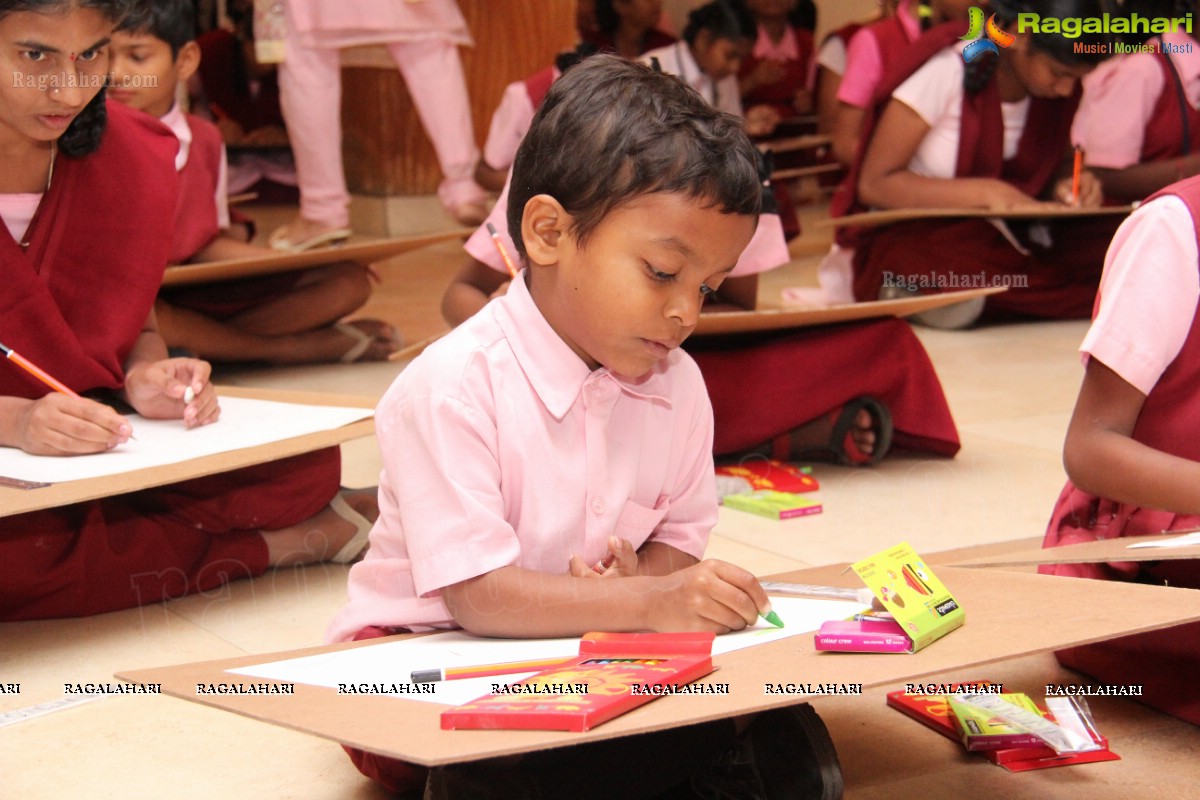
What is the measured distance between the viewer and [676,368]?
1394mm

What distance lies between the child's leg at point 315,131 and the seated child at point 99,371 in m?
1.91

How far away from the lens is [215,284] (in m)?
3.37

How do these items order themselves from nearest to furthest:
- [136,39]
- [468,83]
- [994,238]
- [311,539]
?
[311,539], [136,39], [994,238], [468,83]

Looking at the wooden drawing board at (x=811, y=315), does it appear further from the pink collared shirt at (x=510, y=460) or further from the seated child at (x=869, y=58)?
the seated child at (x=869, y=58)

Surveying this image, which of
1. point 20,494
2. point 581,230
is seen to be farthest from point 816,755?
point 20,494

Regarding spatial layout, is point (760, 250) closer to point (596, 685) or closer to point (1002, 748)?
point (1002, 748)

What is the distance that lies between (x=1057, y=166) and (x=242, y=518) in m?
2.58

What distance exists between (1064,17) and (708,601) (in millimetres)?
2414

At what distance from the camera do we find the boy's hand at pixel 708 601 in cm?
118

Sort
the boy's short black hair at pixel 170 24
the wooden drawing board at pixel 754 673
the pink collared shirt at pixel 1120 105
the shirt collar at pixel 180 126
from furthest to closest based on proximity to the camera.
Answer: the pink collared shirt at pixel 1120 105
the shirt collar at pixel 180 126
the boy's short black hair at pixel 170 24
the wooden drawing board at pixel 754 673

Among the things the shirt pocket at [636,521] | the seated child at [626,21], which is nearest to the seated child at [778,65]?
the seated child at [626,21]

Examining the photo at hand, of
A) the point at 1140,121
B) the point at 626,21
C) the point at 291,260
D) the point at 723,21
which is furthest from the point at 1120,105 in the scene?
the point at 626,21

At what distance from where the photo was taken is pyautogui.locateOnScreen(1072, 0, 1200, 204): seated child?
382 cm

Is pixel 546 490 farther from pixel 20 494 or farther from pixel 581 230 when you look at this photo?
pixel 20 494
